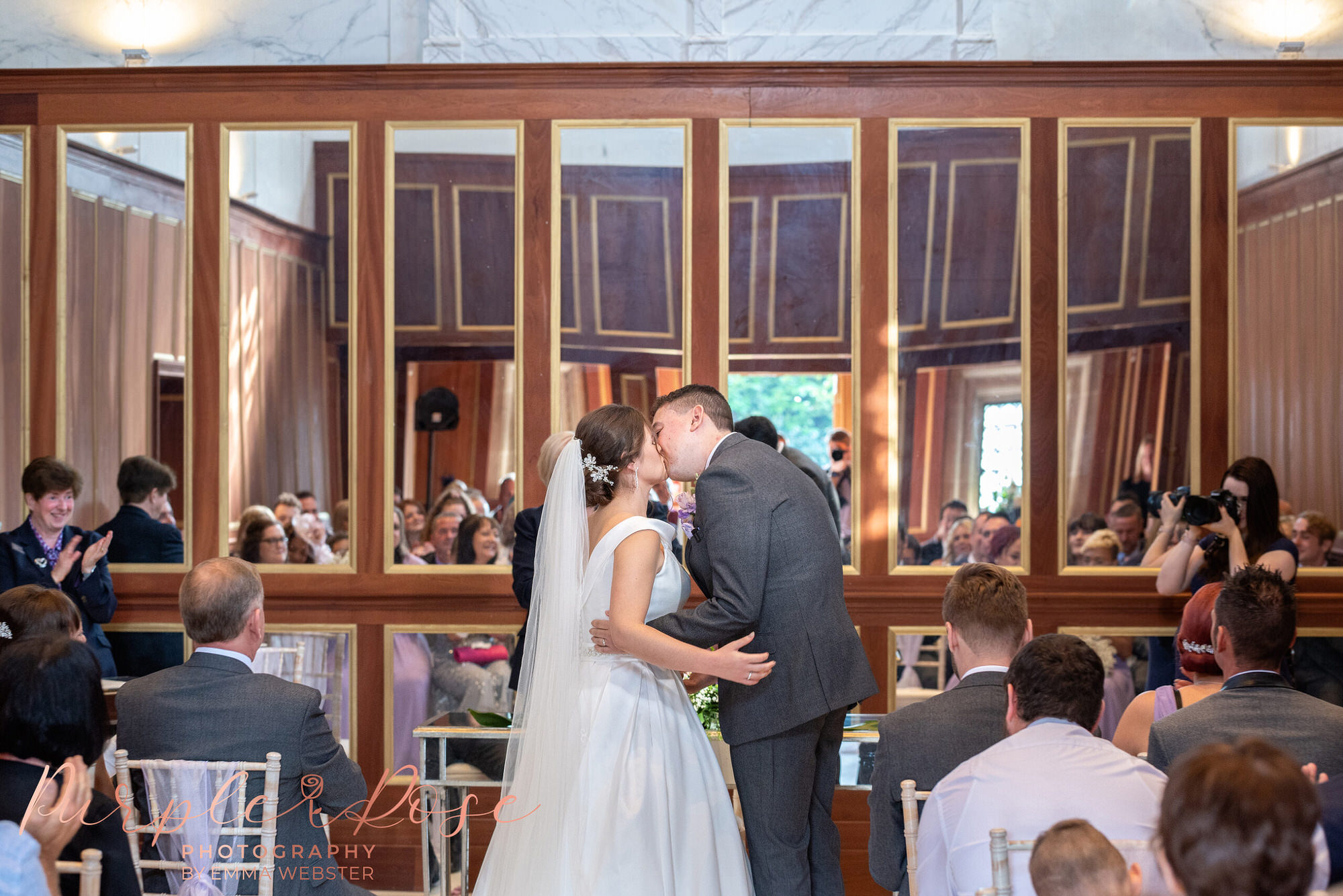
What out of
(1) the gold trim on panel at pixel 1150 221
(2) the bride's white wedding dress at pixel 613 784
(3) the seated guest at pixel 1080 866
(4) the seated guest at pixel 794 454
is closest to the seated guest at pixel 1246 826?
(3) the seated guest at pixel 1080 866

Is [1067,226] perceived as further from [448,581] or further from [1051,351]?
[448,581]

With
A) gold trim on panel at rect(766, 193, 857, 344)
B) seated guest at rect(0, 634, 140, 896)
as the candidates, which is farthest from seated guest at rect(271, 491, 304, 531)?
seated guest at rect(0, 634, 140, 896)

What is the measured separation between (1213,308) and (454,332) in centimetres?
336

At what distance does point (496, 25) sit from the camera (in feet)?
18.2

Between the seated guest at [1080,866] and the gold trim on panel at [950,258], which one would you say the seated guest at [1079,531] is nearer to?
the gold trim on panel at [950,258]

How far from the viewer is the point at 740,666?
9.21ft

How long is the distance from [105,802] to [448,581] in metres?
3.00

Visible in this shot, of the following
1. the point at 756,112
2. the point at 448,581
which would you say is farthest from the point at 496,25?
the point at 448,581

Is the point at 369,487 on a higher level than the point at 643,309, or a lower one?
lower

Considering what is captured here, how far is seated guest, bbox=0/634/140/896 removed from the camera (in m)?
1.95

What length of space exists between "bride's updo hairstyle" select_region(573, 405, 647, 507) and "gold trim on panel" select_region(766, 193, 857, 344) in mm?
2120

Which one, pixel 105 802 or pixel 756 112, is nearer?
pixel 105 802

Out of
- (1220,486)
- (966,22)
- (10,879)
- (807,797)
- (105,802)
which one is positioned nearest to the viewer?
(10,879)

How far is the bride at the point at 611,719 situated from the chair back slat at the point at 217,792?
779 millimetres
